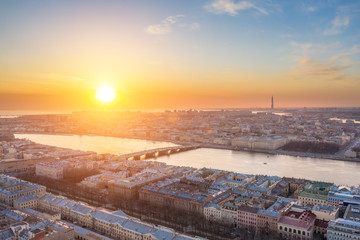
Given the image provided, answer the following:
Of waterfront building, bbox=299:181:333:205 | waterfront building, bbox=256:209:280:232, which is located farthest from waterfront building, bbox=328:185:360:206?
waterfront building, bbox=256:209:280:232

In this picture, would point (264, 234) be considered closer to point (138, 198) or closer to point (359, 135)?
point (138, 198)

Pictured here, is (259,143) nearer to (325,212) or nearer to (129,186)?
(129,186)

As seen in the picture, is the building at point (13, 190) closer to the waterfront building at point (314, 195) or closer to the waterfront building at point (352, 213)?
the waterfront building at point (314, 195)

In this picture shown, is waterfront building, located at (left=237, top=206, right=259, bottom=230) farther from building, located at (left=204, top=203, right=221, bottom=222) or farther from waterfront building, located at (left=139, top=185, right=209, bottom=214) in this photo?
waterfront building, located at (left=139, top=185, right=209, bottom=214)

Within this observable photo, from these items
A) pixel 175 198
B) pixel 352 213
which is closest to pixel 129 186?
pixel 175 198

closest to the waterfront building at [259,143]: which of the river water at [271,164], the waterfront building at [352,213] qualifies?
the river water at [271,164]

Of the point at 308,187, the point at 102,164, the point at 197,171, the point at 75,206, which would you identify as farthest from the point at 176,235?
the point at 102,164
